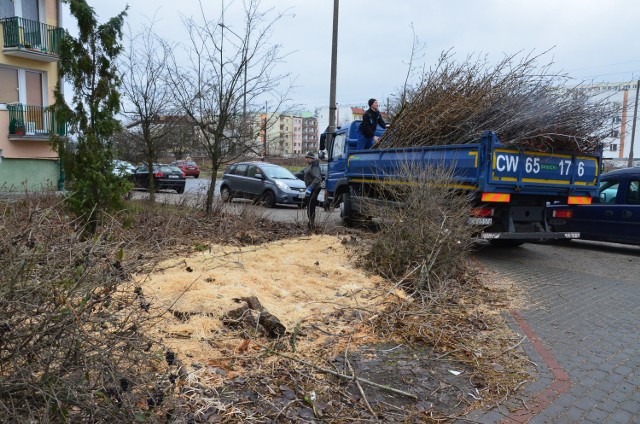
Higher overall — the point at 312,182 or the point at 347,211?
the point at 312,182

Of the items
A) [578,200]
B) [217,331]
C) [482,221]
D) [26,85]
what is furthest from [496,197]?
[26,85]

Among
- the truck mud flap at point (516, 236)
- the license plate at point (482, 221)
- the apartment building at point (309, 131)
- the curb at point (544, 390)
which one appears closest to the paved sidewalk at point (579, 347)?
the curb at point (544, 390)

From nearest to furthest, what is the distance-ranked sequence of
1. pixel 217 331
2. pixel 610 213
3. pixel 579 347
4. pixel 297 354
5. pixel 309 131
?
pixel 297 354
pixel 217 331
pixel 579 347
pixel 610 213
pixel 309 131

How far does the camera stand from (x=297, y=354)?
423 cm

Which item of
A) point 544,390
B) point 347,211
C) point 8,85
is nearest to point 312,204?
point 347,211

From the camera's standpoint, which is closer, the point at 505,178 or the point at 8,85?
the point at 505,178

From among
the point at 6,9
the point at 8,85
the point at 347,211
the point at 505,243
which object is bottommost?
the point at 505,243

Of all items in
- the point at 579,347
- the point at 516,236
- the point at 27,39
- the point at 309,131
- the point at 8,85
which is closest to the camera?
the point at 579,347

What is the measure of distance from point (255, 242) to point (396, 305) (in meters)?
3.75

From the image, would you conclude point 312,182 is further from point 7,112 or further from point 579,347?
point 7,112

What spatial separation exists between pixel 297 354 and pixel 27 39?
72.8 feet

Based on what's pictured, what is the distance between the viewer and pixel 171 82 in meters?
11.2

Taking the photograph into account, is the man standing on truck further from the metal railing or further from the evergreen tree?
the metal railing

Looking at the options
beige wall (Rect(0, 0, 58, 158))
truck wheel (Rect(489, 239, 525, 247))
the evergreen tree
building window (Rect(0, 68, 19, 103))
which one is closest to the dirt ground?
the evergreen tree
